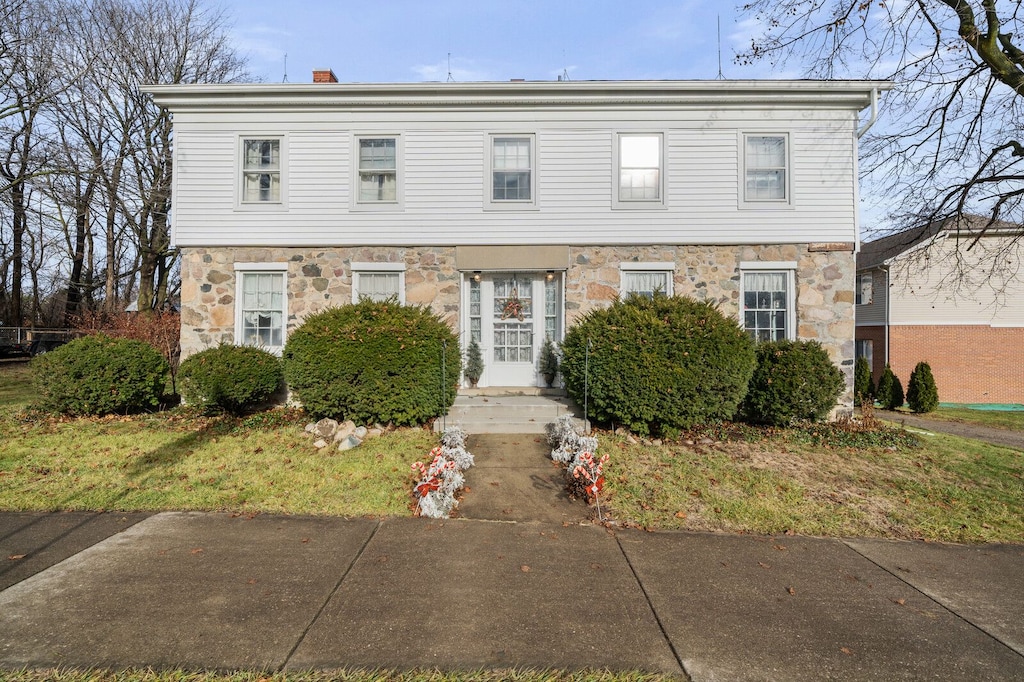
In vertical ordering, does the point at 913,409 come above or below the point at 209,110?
below

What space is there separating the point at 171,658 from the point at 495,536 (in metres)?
2.40

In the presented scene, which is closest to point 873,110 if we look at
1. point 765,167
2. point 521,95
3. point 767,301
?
point 765,167

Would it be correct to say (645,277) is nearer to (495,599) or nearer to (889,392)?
(495,599)

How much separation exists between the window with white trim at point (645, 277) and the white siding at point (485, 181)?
0.47 meters

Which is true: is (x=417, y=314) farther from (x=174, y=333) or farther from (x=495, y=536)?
(x=174, y=333)

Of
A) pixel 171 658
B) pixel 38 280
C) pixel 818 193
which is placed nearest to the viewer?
pixel 171 658

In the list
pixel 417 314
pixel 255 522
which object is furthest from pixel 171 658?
pixel 417 314

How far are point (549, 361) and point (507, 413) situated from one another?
1.89 m

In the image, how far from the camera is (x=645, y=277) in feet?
33.1

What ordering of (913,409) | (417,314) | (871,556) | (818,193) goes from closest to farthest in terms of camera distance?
(871,556)
(417,314)
(818,193)
(913,409)

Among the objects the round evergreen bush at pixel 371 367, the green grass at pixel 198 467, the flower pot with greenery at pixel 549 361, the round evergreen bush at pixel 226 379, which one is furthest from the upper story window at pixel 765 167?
the round evergreen bush at pixel 226 379

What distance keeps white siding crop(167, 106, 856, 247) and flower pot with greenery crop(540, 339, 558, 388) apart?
191cm

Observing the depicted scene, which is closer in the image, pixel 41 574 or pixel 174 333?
pixel 41 574

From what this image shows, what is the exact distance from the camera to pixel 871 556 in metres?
4.36
